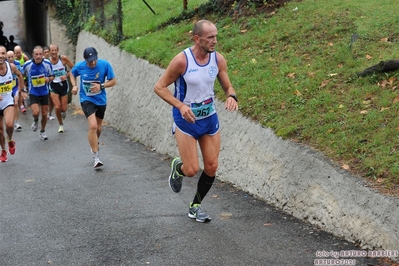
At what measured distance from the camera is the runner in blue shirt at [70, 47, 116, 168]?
37.4ft

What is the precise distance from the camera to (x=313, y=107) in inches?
365

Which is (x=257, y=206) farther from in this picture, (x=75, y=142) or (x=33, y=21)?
(x=33, y=21)

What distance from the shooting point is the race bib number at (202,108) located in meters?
7.44

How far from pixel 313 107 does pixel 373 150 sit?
177 centimetres

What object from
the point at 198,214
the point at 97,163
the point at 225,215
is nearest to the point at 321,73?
the point at 225,215

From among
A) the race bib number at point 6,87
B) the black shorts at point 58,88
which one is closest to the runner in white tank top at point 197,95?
the race bib number at point 6,87

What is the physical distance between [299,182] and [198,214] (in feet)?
4.14

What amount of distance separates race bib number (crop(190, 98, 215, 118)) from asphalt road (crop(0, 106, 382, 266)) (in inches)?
49.8

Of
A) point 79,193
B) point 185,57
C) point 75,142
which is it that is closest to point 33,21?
point 75,142

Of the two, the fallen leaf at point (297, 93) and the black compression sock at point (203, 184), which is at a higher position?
the fallen leaf at point (297, 93)

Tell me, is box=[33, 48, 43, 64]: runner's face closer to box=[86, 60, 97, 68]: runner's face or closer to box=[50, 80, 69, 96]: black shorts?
box=[50, 80, 69, 96]: black shorts

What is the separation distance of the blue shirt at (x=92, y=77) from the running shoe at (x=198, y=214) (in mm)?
4163

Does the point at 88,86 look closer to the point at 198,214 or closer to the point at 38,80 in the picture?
the point at 38,80

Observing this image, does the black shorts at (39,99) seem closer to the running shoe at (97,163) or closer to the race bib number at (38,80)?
the race bib number at (38,80)
